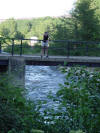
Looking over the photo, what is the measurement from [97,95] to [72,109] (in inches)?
20.8

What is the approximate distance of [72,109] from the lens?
6207 millimetres

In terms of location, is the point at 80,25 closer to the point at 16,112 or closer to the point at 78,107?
the point at 78,107

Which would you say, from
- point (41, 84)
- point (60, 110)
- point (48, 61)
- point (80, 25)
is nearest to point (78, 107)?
point (60, 110)

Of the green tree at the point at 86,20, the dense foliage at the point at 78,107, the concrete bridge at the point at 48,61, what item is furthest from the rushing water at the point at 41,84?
the green tree at the point at 86,20

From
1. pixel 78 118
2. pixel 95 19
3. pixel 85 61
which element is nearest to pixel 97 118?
pixel 78 118

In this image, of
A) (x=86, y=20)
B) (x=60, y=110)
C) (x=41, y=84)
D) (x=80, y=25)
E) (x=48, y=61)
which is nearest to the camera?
(x=60, y=110)

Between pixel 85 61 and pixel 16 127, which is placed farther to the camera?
pixel 85 61

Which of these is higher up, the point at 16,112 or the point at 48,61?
the point at 16,112

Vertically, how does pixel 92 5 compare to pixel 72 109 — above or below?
above

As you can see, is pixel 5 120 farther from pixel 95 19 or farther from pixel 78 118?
pixel 95 19

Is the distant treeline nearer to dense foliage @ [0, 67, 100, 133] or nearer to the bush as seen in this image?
dense foliage @ [0, 67, 100, 133]

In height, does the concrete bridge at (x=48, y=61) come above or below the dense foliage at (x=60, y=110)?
below

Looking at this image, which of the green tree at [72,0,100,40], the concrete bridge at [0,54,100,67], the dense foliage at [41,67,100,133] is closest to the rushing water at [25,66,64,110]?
the concrete bridge at [0,54,100,67]

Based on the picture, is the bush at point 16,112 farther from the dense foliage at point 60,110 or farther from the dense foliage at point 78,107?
the dense foliage at point 78,107
